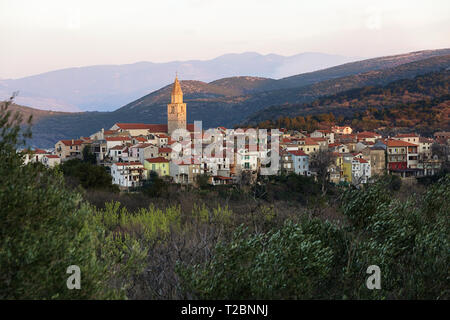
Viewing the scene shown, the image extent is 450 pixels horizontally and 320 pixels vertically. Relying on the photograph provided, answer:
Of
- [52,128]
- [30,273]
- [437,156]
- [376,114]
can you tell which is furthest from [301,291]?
[52,128]

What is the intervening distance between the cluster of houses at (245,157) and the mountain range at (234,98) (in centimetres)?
2517

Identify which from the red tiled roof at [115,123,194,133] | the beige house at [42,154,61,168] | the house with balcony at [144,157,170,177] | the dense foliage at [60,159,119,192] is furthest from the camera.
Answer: the red tiled roof at [115,123,194,133]

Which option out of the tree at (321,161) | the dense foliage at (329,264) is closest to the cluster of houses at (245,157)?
the tree at (321,161)

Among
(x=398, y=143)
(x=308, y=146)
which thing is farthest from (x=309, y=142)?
(x=398, y=143)

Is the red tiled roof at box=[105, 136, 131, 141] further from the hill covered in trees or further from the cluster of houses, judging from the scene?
the hill covered in trees

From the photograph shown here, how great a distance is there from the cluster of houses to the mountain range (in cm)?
2517

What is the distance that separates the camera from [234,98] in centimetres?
9725

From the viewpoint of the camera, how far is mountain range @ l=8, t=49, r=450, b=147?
243 feet

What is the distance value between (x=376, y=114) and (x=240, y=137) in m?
21.7

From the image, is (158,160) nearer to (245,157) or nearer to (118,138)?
(245,157)

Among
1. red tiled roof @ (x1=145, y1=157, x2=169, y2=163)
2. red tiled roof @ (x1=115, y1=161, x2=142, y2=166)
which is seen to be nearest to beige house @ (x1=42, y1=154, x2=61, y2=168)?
red tiled roof @ (x1=115, y1=161, x2=142, y2=166)

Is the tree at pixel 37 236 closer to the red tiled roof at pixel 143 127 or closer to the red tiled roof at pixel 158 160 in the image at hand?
the red tiled roof at pixel 158 160
